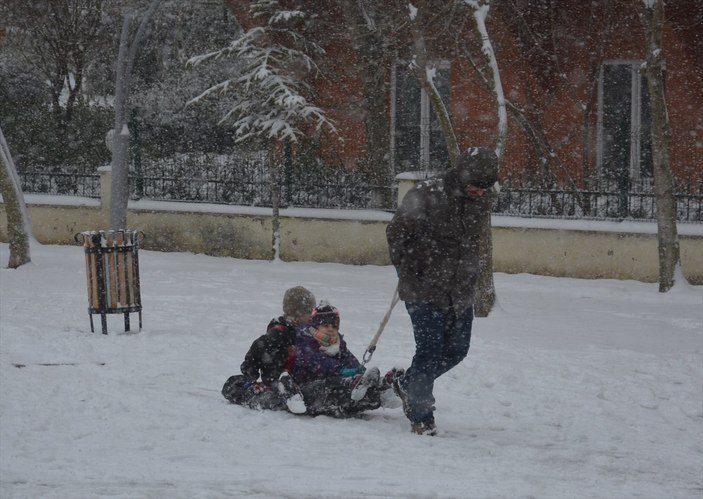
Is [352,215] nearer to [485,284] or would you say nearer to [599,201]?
[599,201]

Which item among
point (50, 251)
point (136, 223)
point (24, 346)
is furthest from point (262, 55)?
point (24, 346)

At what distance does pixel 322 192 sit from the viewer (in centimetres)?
1716

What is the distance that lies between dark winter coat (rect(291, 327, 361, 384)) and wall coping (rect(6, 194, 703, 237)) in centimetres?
873

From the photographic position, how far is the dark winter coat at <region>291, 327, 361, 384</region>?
7.19 metres

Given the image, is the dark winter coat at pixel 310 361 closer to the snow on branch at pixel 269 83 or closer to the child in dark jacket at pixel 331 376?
the child in dark jacket at pixel 331 376

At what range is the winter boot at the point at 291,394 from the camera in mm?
6926

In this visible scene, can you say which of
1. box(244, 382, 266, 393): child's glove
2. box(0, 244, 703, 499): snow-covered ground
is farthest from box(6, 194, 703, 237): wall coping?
box(244, 382, 266, 393): child's glove

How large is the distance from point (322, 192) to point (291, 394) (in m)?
10.4

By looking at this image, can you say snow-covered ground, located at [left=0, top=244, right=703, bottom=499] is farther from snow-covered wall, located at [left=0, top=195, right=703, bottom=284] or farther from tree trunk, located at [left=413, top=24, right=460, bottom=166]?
tree trunk, located at [left=413, top=24, right=460, bottom=166]

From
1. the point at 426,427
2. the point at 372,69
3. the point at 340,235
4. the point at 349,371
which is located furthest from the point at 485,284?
the point at 372,69

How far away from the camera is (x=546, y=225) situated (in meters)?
15.4

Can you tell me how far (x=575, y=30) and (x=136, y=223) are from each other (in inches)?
352

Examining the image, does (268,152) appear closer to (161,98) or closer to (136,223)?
(136,223)

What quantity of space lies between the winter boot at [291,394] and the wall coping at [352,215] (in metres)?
9.01
